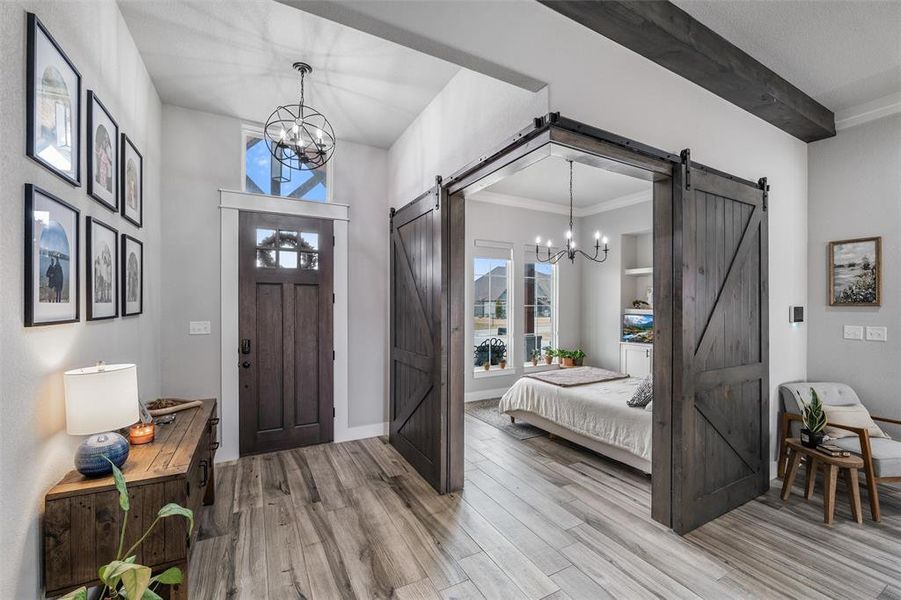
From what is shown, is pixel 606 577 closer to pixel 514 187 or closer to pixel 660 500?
pixel 660 500

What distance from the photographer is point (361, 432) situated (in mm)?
4066

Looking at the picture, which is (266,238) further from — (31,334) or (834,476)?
(834,476)

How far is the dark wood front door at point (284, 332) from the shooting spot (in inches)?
141

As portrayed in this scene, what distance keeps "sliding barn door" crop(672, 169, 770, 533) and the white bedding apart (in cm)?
52

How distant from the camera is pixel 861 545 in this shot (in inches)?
89.4

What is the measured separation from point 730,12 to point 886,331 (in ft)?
9.06

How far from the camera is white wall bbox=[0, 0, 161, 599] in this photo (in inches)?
47.8

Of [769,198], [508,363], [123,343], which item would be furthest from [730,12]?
[508,363]

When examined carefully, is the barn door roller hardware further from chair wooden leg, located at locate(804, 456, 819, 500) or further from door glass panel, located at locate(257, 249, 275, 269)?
door glass panel, located at locate(257, 249, 275, 269)

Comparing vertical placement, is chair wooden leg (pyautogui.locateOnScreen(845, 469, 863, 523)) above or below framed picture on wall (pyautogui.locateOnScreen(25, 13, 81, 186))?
below

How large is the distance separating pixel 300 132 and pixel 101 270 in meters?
1.85

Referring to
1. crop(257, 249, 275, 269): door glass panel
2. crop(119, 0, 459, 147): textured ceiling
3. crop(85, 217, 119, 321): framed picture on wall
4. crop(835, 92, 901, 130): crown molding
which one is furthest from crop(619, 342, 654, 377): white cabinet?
crop(85, 217, 119, 321): framed picture on wall

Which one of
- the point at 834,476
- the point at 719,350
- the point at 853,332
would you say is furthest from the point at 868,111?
the point at 834,476

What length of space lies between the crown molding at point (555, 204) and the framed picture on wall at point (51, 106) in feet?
14.7
